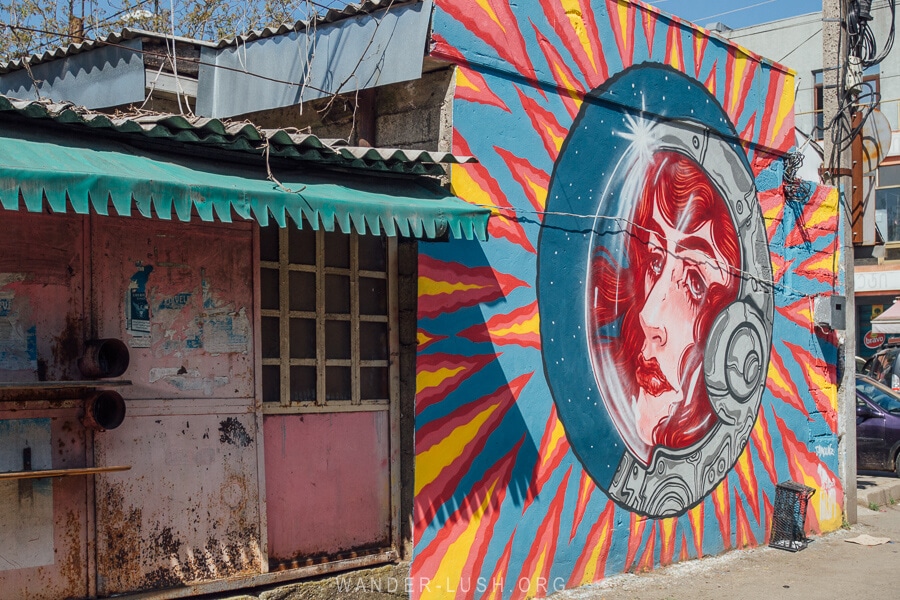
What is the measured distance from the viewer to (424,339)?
6449 mm

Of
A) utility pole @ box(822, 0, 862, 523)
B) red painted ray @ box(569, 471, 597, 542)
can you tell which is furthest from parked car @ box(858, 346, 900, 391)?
red painted ray @ box(569, 471, 597, 542)

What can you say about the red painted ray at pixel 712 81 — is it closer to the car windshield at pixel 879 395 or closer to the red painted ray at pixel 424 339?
the red painted ray at pixel 424 339

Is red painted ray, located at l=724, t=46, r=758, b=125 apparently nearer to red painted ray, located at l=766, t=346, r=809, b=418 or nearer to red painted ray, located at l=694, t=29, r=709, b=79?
red painted ray, located at l=694, t=29, r=709, b=79

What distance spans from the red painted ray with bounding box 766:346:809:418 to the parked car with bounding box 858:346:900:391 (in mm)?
11592

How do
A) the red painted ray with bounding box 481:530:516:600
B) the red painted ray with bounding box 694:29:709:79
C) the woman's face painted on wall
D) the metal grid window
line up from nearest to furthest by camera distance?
the metal grid window
the red painted ray with bounding box 481:530:516:600
the woman's face painted on wall
the red painted ray with bounding box 694:29:709:79

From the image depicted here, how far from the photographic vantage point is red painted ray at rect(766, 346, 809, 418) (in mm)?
10030

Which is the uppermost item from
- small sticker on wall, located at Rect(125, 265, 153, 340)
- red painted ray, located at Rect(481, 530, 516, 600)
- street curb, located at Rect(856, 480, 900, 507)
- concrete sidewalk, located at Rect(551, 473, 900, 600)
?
small sticker on wall, located at Rect(125, 265, 153, 340)

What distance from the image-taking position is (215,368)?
568cm

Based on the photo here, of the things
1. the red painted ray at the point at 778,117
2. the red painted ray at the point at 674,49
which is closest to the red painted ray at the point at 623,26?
the red painted ray at the point at 674,49

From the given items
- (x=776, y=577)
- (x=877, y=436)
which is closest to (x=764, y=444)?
(x=776, y=577)

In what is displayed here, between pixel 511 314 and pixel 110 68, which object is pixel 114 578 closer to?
pixel 511 314

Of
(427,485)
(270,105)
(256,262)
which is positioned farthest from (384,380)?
(270,105)

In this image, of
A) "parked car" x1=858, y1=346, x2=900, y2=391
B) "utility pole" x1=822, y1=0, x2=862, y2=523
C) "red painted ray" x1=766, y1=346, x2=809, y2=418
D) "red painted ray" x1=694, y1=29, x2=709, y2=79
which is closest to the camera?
"red painted ray" x1=694, y1=29, x2=709, y2=79

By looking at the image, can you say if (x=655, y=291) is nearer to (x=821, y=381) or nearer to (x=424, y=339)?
(x=424, y=339)
